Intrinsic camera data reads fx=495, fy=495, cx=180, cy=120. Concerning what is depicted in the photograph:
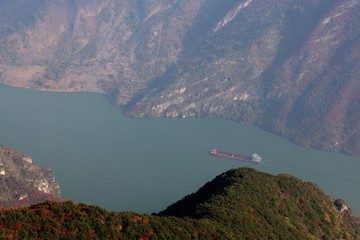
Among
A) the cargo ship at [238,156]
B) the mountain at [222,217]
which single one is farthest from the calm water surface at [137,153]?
the mountain at [222,217]

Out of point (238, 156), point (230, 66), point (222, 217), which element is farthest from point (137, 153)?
point (222, 217)

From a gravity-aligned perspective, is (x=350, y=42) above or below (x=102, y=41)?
below

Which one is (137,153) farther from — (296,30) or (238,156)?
(296,30)

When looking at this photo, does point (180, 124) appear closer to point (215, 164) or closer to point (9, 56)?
point (215, 164)

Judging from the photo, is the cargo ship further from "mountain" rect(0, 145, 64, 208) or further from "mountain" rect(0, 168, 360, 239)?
"mountain" rect(0, 168, 360, 239)

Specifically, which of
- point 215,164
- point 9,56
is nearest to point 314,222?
point 215,164
